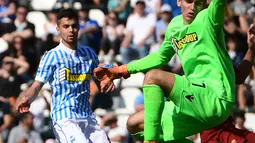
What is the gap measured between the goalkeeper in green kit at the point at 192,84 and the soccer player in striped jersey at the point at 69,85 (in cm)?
128

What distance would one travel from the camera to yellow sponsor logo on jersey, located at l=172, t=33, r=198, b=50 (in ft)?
27.1

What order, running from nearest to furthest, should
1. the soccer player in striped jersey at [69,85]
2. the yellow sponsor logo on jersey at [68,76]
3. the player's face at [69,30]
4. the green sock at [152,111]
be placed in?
1. the green sock at [152,111]
2. the soccer player in striped jersey at [69,85]
3. the yellow sponsor logo on jersey at [68,76]
4. the player's face at [69,30]

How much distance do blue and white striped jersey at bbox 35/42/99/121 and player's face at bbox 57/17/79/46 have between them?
113mm

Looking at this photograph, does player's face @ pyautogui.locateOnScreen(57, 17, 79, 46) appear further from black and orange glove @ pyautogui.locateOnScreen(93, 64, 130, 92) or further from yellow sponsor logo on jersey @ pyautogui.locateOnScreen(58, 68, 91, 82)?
black and orange glove @ pyautogui.locateOnScreen(93, 64, 130, 92)

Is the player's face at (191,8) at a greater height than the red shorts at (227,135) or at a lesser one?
greater

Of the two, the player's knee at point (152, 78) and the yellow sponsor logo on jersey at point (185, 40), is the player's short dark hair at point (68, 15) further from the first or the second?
the player's knee at point (152, 78)

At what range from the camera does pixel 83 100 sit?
994cm

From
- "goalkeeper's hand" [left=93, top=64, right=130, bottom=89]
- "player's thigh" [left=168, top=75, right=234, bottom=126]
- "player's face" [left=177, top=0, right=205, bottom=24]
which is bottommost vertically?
"player's thigh" [left=168, top=75, right=234, bottom=126]

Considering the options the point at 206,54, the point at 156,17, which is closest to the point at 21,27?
the point at 156,17

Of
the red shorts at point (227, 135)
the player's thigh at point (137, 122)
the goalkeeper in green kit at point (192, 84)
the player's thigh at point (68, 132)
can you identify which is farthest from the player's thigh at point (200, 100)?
the player's thigh at point (68, 132)

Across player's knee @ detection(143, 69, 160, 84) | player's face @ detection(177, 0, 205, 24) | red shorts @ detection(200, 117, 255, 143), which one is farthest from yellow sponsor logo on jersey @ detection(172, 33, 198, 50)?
red shorts @ detection(200, 117, 255, 143)

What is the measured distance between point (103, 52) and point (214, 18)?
870 centimetres

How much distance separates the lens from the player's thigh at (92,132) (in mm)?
9766

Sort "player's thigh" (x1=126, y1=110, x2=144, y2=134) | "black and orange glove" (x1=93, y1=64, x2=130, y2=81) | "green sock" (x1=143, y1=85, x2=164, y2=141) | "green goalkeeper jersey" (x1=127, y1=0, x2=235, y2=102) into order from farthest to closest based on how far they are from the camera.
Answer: "black and orange glove" (x1=93, y1=64, x2=130, y2=81) < "player's thigh" (x1=126, y1=110, x2=144, y2=134) < "green goalkeeper jersey" (x1=127, y1=0, x2=235, y2=102) < "green sock" (x1=143, y1=85, x2=164, y2=141)
